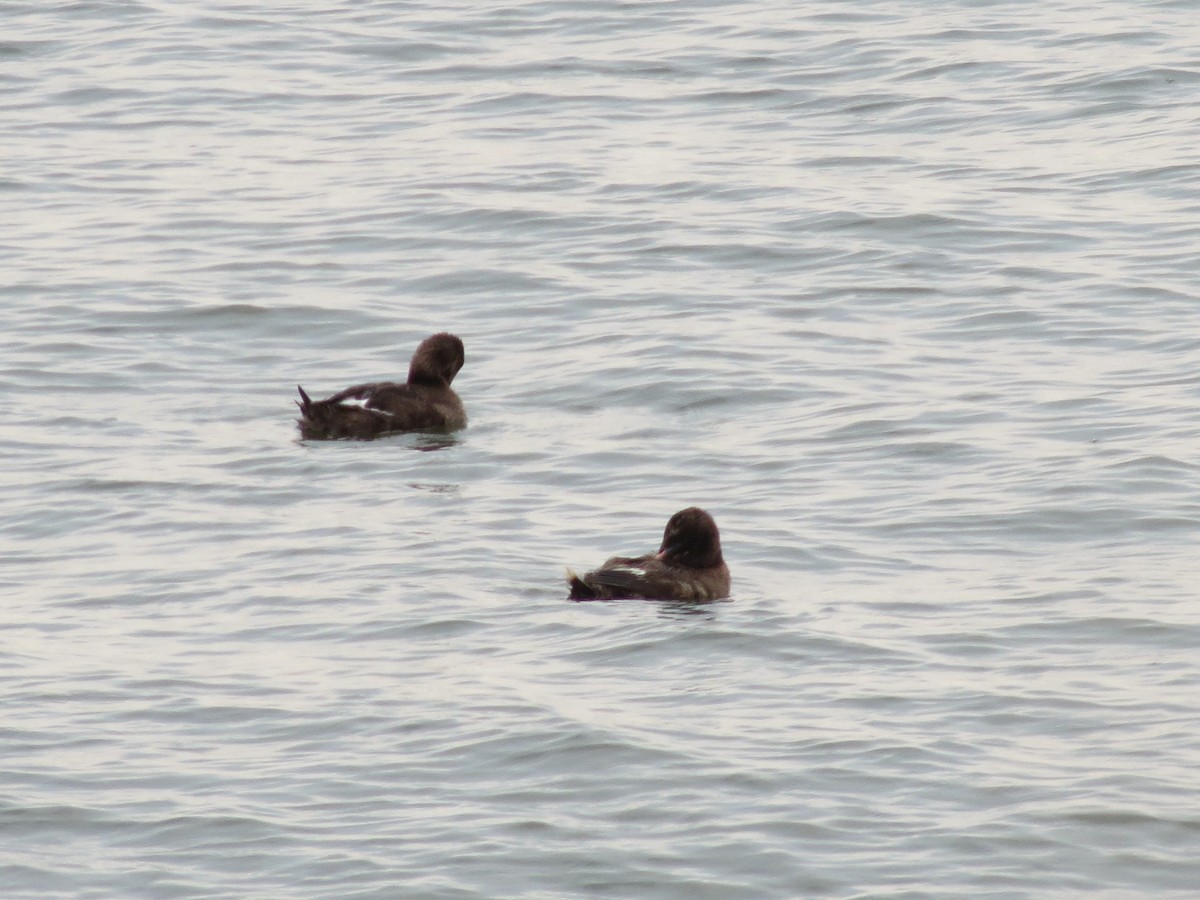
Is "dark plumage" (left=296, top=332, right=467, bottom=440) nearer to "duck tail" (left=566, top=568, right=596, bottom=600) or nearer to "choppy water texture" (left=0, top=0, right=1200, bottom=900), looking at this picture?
"choppy water texture" (left=0, top=0, right=1200, bottom=900)

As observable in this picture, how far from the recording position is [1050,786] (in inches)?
312

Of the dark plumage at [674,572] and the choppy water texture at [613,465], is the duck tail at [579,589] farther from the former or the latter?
the choppy water texture at [613,465]

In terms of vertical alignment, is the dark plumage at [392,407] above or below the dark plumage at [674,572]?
above

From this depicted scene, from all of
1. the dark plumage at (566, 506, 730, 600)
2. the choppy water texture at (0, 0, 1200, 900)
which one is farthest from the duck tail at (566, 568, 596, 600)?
the choppy water texture at (0, 0, 1200, 900)

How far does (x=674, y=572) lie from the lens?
10.3 m

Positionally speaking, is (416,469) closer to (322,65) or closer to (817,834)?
(817,834)

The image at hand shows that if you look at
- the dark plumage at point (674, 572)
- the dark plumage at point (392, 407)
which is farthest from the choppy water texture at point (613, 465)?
the dark plumage at point (392, 407)

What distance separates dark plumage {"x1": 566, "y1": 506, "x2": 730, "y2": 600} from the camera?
10.2 meters

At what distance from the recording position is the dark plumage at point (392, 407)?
13.4 metres

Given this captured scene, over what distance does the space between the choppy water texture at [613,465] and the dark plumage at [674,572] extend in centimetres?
13

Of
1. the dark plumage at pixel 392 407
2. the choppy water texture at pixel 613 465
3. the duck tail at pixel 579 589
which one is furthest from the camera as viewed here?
the dark plumage at pixel 392 407

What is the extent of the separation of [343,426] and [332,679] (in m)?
4.32

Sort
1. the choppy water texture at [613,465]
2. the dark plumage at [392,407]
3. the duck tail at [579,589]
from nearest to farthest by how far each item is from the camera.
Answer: the choppy water texture at [613,465]
the duck tail at [579,589]
the dark plumage at [392,407]

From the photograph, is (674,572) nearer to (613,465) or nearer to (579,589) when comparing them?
(579,589)
